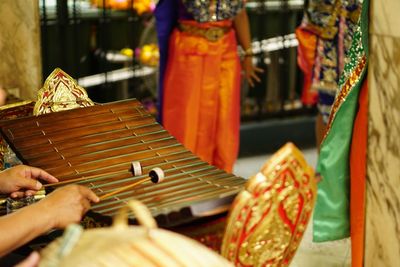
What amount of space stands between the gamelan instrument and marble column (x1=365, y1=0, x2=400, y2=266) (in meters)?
0.55

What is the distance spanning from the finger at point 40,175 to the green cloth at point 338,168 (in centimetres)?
97

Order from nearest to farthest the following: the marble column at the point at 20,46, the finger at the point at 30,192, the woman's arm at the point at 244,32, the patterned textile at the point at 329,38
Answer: the finger at the point at 30,192 < the marble column at the point at 20,46 < the patterned textile at the point at 329,38 < the woman's arm at the point at 244,32

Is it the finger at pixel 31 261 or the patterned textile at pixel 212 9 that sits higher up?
the patterned textile at pixel 212 9

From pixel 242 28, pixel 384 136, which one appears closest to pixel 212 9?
pixel 242 28

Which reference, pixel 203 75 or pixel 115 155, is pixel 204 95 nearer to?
pixel 203 75

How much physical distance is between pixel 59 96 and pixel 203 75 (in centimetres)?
173

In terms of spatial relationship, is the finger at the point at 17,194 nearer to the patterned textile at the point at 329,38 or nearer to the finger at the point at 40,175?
the finger at the point at 40,175

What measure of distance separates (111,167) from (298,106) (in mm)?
3740

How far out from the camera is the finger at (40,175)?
2.17m

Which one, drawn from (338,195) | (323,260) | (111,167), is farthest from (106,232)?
(323,260)

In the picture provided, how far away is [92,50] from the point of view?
5.57 m

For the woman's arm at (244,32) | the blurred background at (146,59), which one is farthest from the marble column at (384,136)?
the blurred background at (146,59)

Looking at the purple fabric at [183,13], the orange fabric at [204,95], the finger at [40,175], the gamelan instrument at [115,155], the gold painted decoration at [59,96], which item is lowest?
the orange fabric at [204,95]

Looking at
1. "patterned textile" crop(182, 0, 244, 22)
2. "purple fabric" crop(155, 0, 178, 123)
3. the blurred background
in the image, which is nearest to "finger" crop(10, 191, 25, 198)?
"patterned textile" crop(182, 0, 244, 22)
